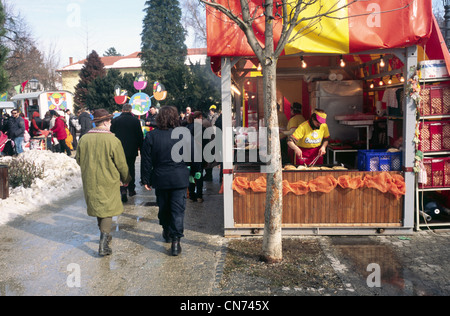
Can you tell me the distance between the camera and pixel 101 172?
5855 millimetres

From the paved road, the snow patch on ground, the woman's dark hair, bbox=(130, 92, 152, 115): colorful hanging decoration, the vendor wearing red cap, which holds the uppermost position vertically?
bbox=(130, 92, 152, 115): colorful hanging decoration

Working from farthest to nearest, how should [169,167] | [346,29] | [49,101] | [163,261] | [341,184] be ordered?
[49,101] < [341,184] < [346,29] < [169,167] < [163,261]

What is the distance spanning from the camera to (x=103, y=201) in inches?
231

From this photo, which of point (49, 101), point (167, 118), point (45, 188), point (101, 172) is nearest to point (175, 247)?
point (101, 172)

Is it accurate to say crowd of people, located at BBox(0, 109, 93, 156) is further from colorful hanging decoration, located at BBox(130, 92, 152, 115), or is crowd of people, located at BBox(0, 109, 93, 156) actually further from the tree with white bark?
the tree with white bark

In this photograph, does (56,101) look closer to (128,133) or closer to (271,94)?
(128,133)

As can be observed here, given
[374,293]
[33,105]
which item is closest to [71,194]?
[374,293]

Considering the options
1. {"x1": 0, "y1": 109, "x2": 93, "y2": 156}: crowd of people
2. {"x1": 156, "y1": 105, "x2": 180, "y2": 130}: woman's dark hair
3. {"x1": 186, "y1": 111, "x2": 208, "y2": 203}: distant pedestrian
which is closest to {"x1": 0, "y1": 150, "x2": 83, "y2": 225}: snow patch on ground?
{"x1": 0, "y1": 109, "x2": 93, "y2": 156}: crowd of people

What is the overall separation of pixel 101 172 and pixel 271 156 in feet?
7.52

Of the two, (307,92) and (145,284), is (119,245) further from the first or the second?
(307,92)

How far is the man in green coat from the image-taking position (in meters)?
5.85

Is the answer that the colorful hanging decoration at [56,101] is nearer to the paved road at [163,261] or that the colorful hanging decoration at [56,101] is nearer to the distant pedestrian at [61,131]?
the distant pedestrian at [61,131]

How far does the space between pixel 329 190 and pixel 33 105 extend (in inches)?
1089

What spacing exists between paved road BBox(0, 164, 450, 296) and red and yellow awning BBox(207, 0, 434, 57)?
284 cm
